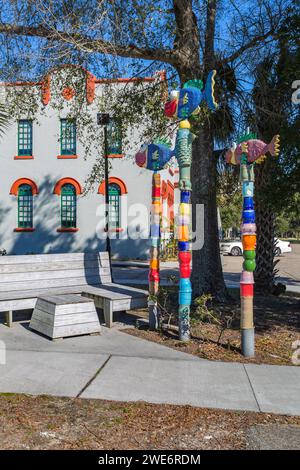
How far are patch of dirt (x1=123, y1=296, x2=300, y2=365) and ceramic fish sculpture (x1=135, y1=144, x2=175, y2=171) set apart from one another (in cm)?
240

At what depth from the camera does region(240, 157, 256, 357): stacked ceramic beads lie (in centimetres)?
570

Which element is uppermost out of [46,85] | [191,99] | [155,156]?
[46,85]

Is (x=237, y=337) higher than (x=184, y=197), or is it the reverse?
(x=184, y=197)

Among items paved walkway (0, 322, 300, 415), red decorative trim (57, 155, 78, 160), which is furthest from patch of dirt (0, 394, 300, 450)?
red decorative trim (57, 155, 78, 160)

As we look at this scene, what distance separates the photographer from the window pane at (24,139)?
22.3 meters

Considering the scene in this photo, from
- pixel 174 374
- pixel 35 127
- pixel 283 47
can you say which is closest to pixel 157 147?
pixel 283 47

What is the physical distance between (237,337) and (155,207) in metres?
2.26

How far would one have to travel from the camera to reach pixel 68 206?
2227 cm

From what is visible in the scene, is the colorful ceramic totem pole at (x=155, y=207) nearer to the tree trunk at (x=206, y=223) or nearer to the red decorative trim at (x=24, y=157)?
the tree trunk at (x=206, y=223)

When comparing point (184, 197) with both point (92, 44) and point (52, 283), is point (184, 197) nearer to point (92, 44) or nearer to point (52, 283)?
point (52, 283)

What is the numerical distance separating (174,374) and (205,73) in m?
5.77

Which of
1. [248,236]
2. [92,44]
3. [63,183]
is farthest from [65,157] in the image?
[248,236]

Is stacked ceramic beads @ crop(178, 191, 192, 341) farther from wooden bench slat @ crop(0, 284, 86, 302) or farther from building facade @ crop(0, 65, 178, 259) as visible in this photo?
building facade @ crop(0, 65, 178, 259)

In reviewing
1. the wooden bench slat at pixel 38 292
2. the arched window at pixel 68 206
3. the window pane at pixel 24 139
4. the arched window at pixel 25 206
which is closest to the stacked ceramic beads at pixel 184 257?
the wooden bench slat at pixel 38 292
